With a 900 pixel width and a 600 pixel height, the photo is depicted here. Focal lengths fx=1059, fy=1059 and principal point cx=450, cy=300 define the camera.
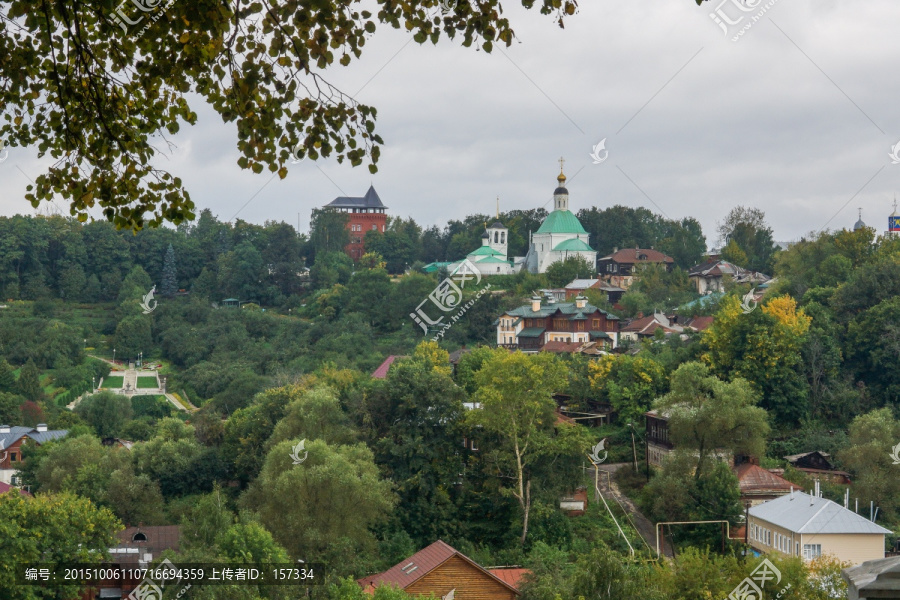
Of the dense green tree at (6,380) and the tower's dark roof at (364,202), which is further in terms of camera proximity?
the tower's dark roof at (364,202)

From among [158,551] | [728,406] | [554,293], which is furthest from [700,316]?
[158,551]

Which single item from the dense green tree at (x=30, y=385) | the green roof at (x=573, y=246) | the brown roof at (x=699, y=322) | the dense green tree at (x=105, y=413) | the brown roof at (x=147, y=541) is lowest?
the brown roof at (x=147, y=541)

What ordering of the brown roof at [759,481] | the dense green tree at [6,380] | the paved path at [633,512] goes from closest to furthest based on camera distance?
the paved path at [633,512], the brown roof at [759,481], the dense green tree at [6,380]

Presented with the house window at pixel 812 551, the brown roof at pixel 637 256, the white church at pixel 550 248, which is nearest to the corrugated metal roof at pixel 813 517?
the house window at pixel 812 551

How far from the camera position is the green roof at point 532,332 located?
48.2m

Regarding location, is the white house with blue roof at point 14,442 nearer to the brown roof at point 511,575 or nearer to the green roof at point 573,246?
the brown roof at point 511,575

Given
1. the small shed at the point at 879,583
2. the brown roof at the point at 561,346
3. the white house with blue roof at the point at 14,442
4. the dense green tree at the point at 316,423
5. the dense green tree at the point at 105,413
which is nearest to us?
the small shed at the point at 879,583

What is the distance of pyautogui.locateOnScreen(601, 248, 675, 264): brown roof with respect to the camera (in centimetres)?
6444

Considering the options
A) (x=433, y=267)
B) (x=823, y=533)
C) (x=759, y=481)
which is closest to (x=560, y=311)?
(x=433, y=267)

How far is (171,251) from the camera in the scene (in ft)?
228

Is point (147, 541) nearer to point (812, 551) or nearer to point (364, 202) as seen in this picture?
point (812, 551)

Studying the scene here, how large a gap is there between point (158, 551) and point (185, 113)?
2047 centimetres

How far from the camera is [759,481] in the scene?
95.5 ft

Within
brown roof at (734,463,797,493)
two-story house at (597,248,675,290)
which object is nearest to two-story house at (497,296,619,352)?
two-story house at (597,248,675,290)
